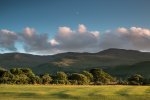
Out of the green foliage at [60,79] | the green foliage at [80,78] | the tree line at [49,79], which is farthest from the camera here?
the green foliage at [80,78]

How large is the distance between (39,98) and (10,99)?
13.0 ft

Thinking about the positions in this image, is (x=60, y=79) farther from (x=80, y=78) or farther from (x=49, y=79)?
(x=80, y=78)

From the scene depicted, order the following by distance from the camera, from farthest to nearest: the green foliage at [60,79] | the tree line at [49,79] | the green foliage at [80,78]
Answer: the green foliage at [80,78], the green foliage at [60,79], the tree line at [49,79]

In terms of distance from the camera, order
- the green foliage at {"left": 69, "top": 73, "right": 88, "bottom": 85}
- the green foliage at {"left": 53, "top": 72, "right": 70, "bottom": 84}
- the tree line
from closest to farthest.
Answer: the tree line, the green foliage at {"left": 53, "top": 72, "right": 70, "bottom": 84}, the green foliage at {"left": 69, "top": 73, "right": 88, "bottom": 85}

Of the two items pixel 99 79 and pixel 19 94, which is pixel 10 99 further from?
pixel 99 79

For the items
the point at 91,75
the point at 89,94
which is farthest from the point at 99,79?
the point at 89,94

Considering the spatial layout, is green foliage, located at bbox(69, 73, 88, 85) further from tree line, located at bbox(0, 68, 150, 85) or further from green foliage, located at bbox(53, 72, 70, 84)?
green foliage, located at bbox(53, 72, 70, 84)

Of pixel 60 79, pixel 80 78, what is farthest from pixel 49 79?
pixel 80 78

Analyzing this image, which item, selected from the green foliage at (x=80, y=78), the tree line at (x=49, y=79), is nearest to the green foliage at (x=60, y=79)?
the tree line at (x=49, y=79)

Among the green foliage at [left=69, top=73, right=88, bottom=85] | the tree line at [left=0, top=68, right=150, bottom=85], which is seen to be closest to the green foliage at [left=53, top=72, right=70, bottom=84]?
the tree line at [left=0, top=68, right=150, bottom=85]

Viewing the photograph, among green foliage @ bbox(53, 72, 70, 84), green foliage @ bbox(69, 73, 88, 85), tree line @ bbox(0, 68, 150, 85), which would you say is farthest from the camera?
green foliage @ bbox(69, 73, 88, 85)

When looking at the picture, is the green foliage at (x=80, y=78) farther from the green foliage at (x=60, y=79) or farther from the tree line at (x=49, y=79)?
the green foliage at (x=60, y=79)

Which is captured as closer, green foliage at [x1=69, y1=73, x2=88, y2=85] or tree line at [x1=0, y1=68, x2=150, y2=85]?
tree line at [x1=0, y1=68, x2=150, y2=85]

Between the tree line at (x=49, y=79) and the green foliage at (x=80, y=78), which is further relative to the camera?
the green foliage at (x=80, y=78)
